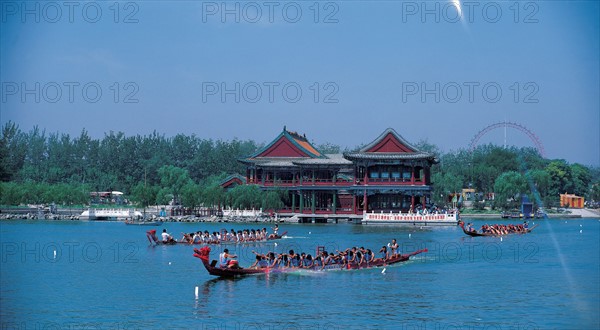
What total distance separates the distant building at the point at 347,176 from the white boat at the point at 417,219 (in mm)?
3782

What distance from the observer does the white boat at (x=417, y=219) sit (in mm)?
77375

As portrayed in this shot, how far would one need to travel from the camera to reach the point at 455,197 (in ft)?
353

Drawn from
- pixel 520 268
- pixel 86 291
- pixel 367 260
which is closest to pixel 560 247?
pixel 520 268

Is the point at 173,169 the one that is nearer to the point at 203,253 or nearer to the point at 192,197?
the point at 192,197

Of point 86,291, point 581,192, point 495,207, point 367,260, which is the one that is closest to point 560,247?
point 367,260

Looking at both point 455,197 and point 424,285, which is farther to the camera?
point 455,197

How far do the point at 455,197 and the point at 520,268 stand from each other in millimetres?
A: 66062

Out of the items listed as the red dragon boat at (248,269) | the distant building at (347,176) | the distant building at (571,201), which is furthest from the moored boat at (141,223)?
the distant building at (571,201)

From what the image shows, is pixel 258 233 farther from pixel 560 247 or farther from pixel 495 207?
pixel 495 207

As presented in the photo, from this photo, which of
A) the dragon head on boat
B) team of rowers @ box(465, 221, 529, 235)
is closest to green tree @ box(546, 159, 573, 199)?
team of rowers @ box(465, 221, 529, 235)

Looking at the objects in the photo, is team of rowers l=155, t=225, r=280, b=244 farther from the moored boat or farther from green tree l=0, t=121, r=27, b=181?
green tree l=0, t=121, r=27, b=181

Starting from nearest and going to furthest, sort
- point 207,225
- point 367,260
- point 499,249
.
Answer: point 367,260 → point 499,249 → point 207,225

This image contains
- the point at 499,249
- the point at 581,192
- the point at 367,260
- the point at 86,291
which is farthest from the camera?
the point at 581,192

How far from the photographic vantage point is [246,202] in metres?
83.9
